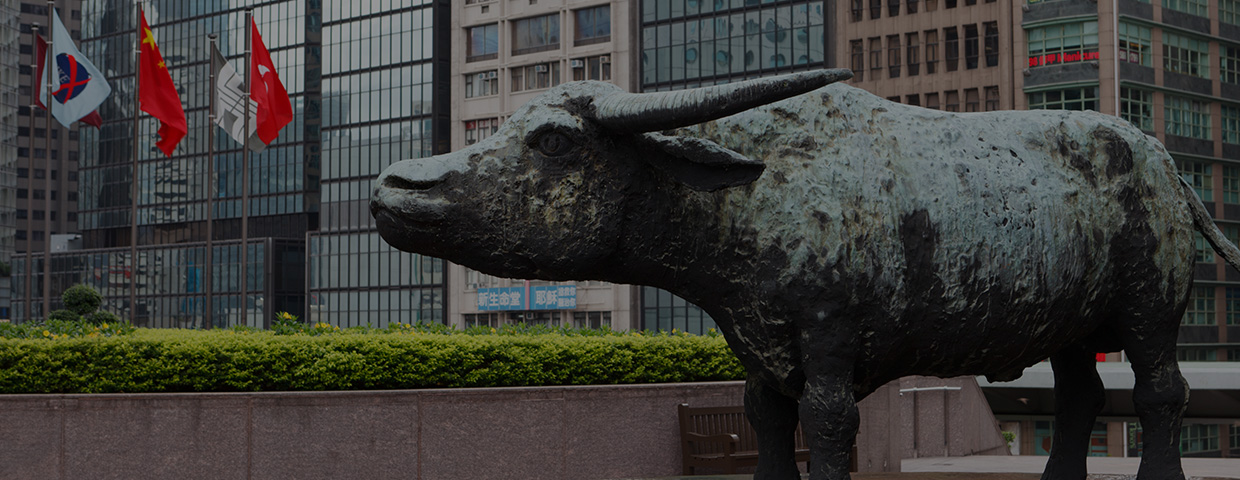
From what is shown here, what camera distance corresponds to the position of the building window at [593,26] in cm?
6900

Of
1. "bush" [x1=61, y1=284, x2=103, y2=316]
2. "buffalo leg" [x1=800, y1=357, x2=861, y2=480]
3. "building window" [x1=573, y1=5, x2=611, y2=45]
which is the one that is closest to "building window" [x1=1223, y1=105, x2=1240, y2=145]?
"building window" [x1=573, y1=5, x2=611, y2=45]

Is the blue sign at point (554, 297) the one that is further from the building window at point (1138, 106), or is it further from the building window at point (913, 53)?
the building window at point (1138, 106)

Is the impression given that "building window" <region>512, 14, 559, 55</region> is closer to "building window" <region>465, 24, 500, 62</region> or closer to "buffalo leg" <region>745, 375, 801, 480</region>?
"building window" <region>465, 24, 500, 62</region>

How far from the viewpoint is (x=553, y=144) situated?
449cm

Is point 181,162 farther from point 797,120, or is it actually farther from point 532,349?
point 797,120

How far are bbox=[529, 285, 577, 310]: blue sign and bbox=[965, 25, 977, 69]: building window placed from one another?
21671 mm

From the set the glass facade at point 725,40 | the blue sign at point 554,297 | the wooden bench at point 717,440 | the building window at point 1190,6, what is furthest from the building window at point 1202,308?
the wooden bench at point 717,440

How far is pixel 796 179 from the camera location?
4.65 meters

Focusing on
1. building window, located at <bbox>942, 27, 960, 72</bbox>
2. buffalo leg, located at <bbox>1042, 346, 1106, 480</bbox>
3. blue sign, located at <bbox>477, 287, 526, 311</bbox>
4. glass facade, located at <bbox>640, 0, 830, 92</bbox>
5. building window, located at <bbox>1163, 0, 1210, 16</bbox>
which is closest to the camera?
buffalo leg, located at <bbox>1042, 346, 1106, 480</bbox>

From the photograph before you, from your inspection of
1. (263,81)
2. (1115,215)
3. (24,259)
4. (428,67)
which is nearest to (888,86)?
(428,67)

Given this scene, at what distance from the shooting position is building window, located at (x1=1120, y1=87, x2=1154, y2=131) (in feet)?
175

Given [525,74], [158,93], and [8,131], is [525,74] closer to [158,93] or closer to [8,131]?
[158,93]

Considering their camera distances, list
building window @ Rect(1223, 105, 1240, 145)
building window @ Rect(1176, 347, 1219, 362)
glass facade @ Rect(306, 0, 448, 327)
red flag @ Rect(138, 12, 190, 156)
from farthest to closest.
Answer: glass facade @ Rect(306, 0, 448, 327), building window @ Rect(1223, 105, 1240, 145), building window @ Rect(1176, 347, 1219, 362), red flag @ Rect(138, 12, 190, 156)

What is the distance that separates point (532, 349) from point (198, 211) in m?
77.0
